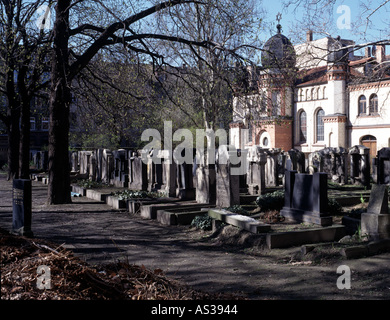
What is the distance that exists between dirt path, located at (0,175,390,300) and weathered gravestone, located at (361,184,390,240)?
98 centimetres

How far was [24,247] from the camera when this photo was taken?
4953 millimetres

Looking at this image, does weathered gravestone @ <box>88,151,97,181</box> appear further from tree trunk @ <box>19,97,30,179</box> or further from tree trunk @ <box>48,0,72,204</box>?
tree trunk @ <box>48,0,72,204</box>

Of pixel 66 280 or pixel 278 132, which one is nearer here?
pixel 66 280

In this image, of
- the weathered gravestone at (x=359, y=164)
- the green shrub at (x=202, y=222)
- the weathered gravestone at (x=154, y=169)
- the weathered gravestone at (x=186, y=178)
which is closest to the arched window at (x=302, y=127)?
the weathered gravestone at (x=359, y=164)

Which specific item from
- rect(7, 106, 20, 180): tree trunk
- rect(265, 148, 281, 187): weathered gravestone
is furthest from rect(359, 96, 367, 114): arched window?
rect(7, 106, 20, 180): tree trunk

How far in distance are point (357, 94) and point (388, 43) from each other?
1082 inches

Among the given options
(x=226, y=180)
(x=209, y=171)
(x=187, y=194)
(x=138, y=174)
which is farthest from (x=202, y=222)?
(x=138, y=174)

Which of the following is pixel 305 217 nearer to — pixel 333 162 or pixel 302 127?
pixel 333 162

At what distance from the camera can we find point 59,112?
1323cm

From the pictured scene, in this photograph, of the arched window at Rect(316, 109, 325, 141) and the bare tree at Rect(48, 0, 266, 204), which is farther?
the arched window at Rect(316, 109, 325, 141)

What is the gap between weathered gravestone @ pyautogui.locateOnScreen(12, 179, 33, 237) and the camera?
26.7 ft

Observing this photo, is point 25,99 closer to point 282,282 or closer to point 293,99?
point 282,282

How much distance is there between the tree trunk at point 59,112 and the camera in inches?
512
